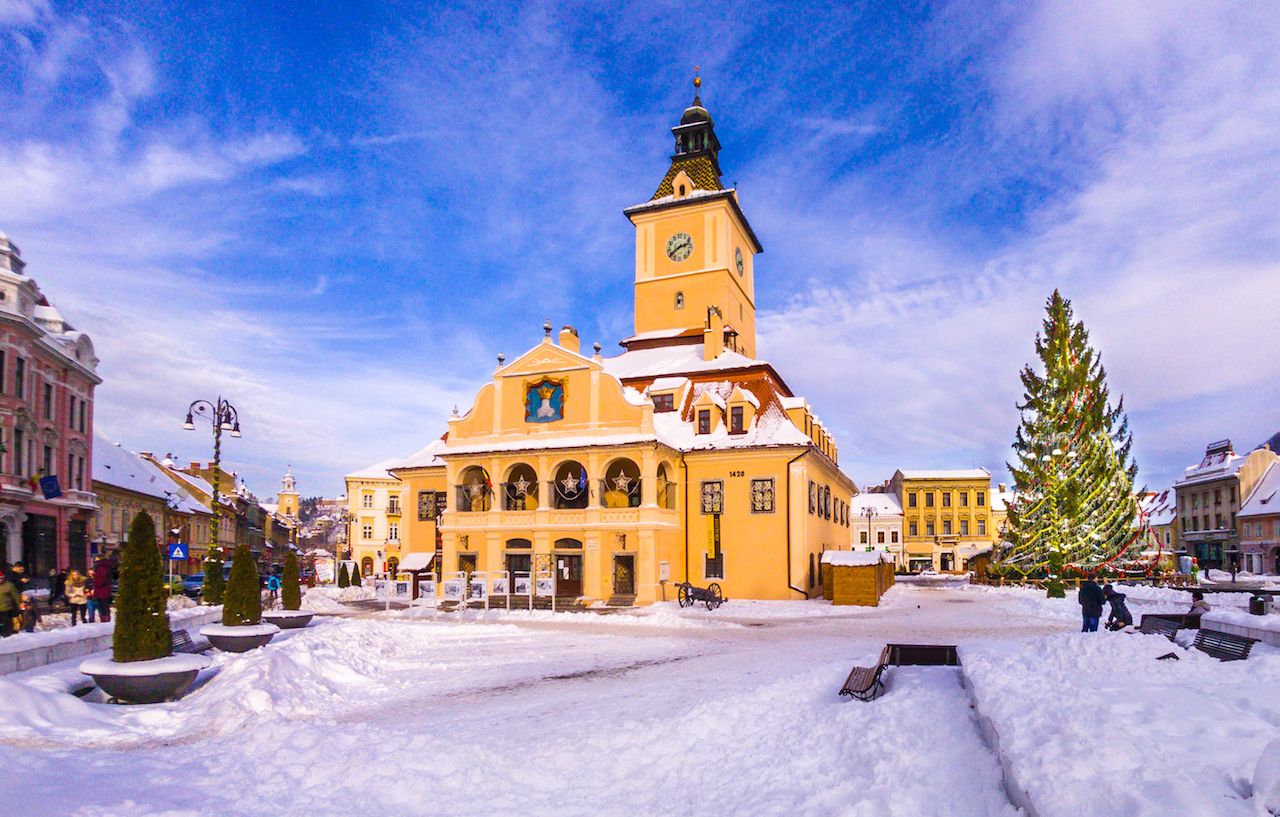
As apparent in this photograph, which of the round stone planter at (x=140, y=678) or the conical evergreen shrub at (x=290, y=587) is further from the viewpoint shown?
the conical evergreen shrub at (x=290, y=587)

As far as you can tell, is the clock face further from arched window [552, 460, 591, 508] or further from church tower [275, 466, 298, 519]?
church tower [275, 466, 298, 519]

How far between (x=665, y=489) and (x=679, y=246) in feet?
60.5

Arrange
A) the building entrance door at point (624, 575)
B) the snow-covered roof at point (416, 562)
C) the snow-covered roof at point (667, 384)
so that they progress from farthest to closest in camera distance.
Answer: the snow-covered roof at point (416, 562) < the snow-covered roof at point (667, 384) < the building entrance door at point (624, 575)

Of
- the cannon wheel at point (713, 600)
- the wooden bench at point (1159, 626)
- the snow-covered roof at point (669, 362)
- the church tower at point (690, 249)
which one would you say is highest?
the church tower at point (690, 249)

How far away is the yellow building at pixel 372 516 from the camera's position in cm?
8988

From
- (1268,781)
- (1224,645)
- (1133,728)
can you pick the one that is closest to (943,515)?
(1224,645)

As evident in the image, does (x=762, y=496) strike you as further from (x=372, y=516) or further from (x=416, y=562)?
(x=372, y=516)

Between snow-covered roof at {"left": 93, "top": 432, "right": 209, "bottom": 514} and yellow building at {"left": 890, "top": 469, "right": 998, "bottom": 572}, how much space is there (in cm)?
7193

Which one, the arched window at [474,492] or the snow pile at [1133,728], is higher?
the arched window at [474,492]

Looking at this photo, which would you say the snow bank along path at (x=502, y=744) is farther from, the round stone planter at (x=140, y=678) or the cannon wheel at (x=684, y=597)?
the cannon wheel at (x=684, y=597)

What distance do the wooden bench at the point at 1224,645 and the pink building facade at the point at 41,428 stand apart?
131 ft

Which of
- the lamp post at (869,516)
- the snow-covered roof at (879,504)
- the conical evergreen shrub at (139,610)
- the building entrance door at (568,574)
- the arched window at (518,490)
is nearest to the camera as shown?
the conical evergreen shrub at (139,610)

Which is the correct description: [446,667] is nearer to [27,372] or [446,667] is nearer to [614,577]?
[614,577]

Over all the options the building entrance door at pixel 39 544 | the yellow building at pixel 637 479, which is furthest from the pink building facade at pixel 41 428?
the yellow building at pixel 637 479
